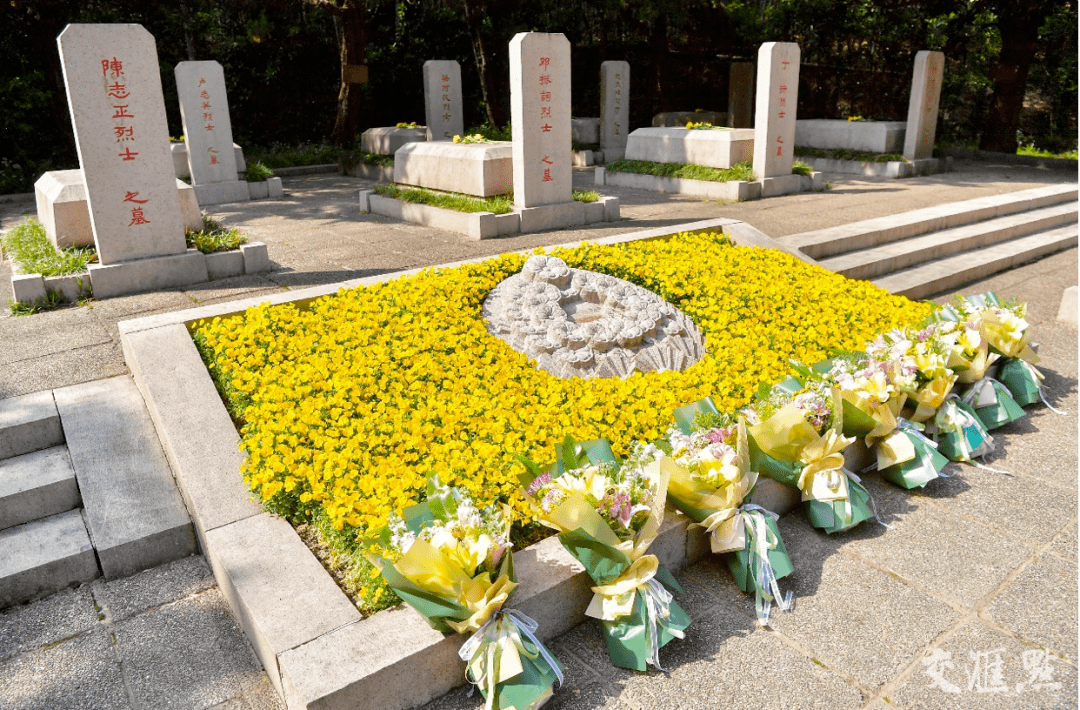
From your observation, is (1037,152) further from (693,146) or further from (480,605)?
(480,605)

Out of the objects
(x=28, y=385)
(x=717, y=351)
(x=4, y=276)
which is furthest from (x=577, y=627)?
(x=4, y=276)

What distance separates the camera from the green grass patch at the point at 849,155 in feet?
41.0

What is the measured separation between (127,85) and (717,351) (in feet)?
14.7

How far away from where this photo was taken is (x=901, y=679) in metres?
2.44

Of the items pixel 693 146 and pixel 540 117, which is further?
pixel 693 146

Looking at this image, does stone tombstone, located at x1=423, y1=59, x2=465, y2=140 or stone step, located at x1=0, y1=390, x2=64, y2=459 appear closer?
stone step, located at x1=0, y1=390, x2=64, y2=459

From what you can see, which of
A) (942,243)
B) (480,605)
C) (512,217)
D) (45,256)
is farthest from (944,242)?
(45,256)

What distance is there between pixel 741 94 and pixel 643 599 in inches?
663

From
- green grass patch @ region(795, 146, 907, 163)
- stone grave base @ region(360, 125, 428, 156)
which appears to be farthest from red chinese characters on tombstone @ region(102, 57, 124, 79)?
green grass patch @ region(795, 146, 907, 163)

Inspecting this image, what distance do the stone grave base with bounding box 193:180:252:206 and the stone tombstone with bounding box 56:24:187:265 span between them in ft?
16.6

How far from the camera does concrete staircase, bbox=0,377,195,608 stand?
3.02 m

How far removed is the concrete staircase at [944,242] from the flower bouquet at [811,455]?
3636 millimetres

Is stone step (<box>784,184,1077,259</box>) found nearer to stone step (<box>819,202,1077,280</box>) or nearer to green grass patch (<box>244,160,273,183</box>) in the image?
stone step (<box>819,202,1077,280</box>)

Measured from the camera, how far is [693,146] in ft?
36.0
